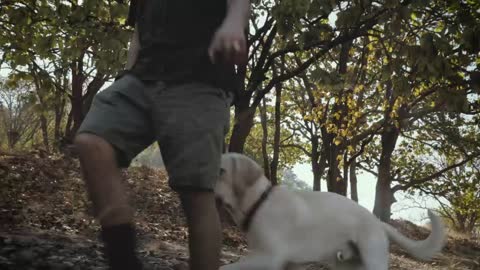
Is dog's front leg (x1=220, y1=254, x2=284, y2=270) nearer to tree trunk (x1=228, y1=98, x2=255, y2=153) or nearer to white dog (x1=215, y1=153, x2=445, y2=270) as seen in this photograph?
white dog (x1=215, y1=153, x2=445, y2=270)

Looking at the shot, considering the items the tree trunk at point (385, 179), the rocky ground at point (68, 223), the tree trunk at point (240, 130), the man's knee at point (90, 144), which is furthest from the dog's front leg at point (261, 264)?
the tree trunk at point (385, 179)

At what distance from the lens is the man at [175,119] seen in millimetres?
1873

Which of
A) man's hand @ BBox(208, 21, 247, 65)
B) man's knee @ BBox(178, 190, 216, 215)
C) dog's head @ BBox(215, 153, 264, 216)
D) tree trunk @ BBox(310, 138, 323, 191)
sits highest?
tree trunk @ BBox(310, 138, 323, 191)

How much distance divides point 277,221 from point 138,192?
9.67 meters

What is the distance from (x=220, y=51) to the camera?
1.92 meters

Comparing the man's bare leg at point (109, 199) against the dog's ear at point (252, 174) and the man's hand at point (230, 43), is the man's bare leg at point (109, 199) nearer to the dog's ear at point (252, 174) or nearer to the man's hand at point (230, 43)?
the man's hand at point (230, 43)

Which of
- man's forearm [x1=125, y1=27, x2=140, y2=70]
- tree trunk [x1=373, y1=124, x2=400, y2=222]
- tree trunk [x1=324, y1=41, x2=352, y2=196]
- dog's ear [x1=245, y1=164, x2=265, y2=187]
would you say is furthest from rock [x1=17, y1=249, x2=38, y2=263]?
tree trunk [x1=373, y1=124, x2=400, y2=222]

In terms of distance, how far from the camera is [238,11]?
2037 millimetres

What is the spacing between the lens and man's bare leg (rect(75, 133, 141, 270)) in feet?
5.86

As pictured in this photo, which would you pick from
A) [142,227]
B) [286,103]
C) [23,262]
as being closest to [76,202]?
[142,227]

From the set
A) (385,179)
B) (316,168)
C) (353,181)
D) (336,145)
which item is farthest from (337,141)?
(353,181)

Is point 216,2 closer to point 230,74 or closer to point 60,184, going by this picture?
point 230,74

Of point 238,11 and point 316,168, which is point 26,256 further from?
Answer: point 316,168

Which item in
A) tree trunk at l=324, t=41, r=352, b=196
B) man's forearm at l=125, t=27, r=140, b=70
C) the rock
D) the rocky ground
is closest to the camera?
man's forearm at l=125, t=27, r=140, b=70
